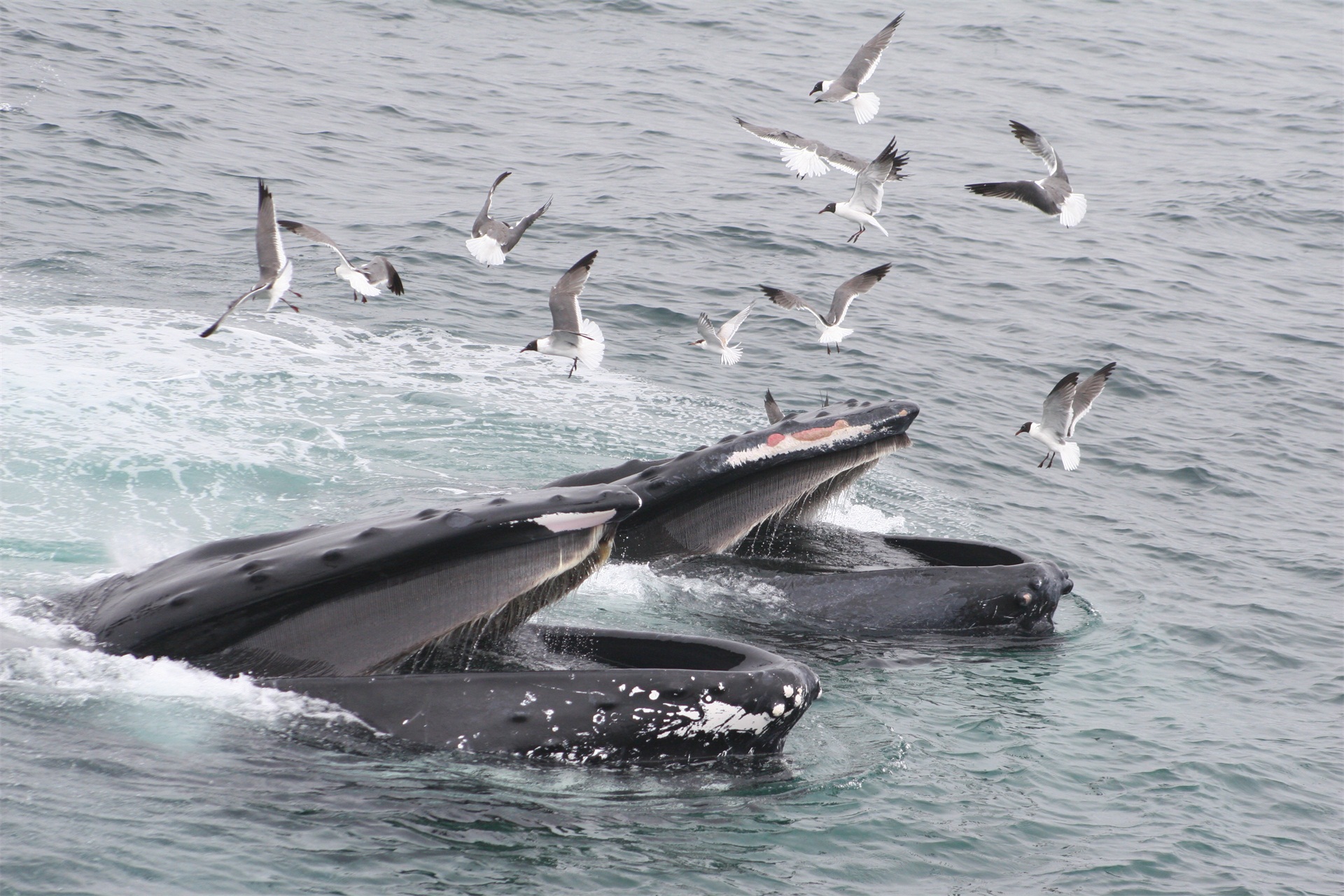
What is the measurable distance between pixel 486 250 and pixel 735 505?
594cm

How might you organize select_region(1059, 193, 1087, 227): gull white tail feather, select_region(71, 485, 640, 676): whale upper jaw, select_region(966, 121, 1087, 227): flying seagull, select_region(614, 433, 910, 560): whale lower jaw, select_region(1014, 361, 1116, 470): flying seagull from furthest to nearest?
select_region(1059, 193, 1087, 227): gull white tail feather < select_region(966, 121, 1087, 227): flying seagull < select_region(1014, 361, 1116, 470): flying seagull < select_region(614, 433, 910, 560): whale lower jaw < select_region(71, 485, 640, 676): whale upper jaw

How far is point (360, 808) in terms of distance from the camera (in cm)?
649

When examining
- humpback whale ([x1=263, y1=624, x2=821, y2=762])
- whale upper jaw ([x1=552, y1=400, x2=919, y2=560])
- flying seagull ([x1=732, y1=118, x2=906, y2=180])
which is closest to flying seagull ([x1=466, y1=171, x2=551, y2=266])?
flying seagull ([x1=732, y1=118, x2=906, y2=180])

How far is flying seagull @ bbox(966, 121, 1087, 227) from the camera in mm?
14570

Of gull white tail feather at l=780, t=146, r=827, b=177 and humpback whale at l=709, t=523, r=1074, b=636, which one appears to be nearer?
humpback whale at l=709, t=523, r=1074, b=636

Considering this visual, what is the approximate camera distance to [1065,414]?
13828mm

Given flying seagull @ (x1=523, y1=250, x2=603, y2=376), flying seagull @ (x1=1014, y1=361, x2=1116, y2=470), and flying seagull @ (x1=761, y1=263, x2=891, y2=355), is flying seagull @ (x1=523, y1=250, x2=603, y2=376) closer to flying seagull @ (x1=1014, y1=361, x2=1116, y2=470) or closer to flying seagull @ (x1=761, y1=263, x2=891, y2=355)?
flying seagull @ (x1=761, y1=263, x2=891, y2=355)

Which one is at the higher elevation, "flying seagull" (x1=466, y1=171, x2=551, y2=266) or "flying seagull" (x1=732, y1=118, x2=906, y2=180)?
"flying seagull" (x1=732, y1=118, x2=906, y2=180)

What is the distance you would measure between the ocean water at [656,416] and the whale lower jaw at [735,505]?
32 centimetres

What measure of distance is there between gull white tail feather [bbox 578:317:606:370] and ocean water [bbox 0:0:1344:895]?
713 mm

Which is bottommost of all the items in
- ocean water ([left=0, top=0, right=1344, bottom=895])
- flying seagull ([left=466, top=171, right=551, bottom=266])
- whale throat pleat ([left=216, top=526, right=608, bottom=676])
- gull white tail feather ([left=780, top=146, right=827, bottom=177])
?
ocean water ([left=0, top=0, right=1344, bottom=895])

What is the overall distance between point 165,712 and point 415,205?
19.0 metres

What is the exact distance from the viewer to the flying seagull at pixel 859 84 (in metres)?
16.6

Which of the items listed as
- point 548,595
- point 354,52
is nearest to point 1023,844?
point 548,595
